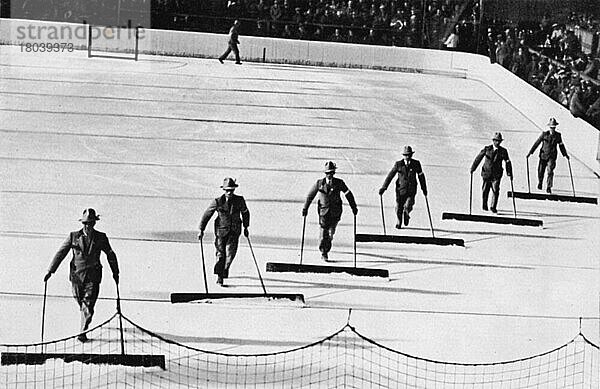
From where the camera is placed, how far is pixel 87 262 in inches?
429

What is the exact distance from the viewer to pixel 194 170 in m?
18.6

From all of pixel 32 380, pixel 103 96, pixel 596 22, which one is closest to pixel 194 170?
pixel 103 96

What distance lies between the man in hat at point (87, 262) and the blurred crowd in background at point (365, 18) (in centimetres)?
2048

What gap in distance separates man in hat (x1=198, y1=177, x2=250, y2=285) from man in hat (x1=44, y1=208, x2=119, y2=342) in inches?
76.4

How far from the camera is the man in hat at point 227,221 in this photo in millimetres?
12680

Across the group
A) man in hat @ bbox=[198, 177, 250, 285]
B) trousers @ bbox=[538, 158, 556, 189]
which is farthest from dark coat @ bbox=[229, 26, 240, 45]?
man in hat @ bbox=[198, 177, 250, 285]

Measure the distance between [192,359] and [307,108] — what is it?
1521 centimetres

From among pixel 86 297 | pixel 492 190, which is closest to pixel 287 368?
pixel 86 297

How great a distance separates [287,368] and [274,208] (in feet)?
20.1

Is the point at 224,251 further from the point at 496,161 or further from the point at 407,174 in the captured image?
the point at 496,161

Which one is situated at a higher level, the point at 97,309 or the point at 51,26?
the point at 51,26

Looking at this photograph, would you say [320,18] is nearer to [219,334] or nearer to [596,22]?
[596,22]

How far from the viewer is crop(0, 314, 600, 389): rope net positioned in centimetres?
1010

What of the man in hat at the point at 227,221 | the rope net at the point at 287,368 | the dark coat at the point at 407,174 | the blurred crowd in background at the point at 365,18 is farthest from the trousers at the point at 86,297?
the blurred crowd in background at the point at 365,18
